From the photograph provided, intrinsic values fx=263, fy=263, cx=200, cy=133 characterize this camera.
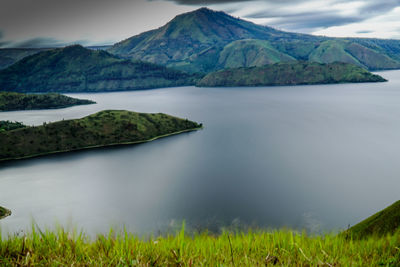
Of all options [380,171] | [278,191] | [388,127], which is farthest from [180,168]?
[388,127]

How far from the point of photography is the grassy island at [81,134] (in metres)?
151

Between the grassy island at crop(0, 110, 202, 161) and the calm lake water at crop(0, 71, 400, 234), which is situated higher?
the grassy island at crop(0, 110, 202, 161)

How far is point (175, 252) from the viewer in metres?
4.62

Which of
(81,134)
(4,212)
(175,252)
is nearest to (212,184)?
(4,212)

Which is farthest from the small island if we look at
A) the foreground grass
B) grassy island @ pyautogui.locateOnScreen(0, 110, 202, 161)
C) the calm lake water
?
the foreground grass

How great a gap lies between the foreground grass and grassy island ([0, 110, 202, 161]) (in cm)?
17185

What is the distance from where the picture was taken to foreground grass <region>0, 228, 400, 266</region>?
4.43 metres

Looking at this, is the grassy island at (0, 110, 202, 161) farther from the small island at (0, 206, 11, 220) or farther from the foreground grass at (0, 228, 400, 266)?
the foreground grass at (0, 228, 400, 266)

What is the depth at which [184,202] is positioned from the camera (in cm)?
9600

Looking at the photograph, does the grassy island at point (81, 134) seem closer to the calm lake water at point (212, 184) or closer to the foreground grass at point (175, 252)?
the calm lake water at point (212, 184)

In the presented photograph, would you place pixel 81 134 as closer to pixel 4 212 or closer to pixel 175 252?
pixel 4 212

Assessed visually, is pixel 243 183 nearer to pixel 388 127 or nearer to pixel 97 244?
pixel 97 244

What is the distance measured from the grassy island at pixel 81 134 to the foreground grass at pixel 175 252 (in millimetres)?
171851

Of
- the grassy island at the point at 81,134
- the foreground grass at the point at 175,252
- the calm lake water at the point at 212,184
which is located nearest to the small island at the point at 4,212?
the calm lake water at the point at 212,184
